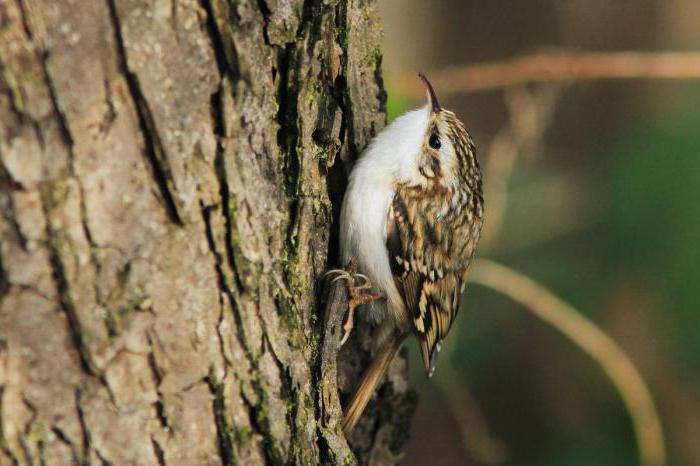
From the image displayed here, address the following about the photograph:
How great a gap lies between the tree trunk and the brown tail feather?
0.77ft

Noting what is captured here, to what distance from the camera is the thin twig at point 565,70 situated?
2850 millimetres

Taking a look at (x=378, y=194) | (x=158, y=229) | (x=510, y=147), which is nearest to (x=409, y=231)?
(x=378, y=194)

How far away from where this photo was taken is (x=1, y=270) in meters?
1.16

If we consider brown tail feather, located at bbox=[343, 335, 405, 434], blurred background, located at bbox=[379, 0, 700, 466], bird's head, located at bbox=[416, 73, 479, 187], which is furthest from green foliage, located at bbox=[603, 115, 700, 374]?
brown tail feather, located at bbox=[343, 335, 405, 434]

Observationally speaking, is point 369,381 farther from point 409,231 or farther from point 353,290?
point 409,231

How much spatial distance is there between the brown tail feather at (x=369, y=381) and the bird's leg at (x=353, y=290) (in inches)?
4.2

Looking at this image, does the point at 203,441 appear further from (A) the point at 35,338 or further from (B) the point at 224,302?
(A) the point at 35,338

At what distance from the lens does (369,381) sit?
1.92 metres

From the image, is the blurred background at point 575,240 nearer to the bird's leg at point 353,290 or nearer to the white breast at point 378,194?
the white breast at point 378,194

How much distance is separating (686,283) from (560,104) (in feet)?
4.24

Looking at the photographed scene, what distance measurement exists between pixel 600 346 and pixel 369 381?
3.84 ft

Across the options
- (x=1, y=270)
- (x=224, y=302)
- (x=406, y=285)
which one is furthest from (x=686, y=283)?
(x=1, y=270)

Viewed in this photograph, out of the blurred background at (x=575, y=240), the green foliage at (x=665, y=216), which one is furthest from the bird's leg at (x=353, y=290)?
the green foliage at (x=665, y=216)

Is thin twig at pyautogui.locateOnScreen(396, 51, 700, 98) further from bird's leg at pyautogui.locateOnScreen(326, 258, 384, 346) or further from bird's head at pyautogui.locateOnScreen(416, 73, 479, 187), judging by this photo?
bird's leg at pyautogui.locateOnScreen(326, 258, 384, 346)
